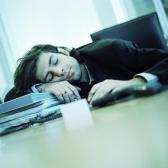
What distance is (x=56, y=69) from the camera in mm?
1721

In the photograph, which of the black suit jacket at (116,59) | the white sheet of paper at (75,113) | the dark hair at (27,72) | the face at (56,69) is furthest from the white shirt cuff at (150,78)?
the dark hair at (27,72)

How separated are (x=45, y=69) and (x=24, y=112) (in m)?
0.56

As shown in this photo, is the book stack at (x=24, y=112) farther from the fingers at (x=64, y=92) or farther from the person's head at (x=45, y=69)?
the person's head at (x=45, y=69)

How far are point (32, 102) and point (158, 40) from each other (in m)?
0.90

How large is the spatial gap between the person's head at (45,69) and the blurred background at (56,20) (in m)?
0.99

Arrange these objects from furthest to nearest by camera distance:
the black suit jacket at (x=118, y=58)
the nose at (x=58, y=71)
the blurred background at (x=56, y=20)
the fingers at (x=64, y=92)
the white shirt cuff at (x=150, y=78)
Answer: the blurred background at (x=56, y=20)
the nose at (x=58, y=71)
the black suit jacket at (x=118, y=58)
the fingers at (x=64, y=92)
the white shirt cuff at (x=150, y=78)

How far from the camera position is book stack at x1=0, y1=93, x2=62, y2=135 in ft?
3.93

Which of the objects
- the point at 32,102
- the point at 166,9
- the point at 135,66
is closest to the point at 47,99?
the point at 32,102

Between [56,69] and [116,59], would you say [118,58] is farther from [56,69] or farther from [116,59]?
[56,69]

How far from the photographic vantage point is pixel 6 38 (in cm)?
310

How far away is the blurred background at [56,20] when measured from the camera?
8.89ft

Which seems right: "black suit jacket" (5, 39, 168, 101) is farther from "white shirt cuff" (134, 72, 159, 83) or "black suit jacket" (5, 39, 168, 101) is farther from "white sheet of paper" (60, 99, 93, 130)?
"white sheet of paper" (60, 99, 93, 130)

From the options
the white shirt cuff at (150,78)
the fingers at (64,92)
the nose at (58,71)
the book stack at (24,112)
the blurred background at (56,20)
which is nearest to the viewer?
the white shirt cuff at (150,78)

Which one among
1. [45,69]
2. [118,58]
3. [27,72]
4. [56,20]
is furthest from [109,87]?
[56,20]
